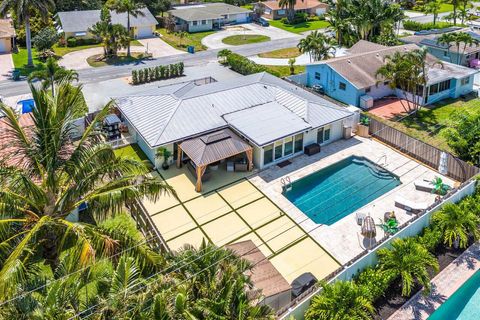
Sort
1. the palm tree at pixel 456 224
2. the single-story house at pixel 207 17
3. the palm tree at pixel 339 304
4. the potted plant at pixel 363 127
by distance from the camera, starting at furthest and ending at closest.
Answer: the single-story house at pixel 207 17 → the potted plant at pixel 363 127 → the palm tree at pixel 456 224 → the palm tree at pixel 339 304

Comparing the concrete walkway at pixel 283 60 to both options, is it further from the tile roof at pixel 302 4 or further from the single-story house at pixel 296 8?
the tile roof at pixel 302 4

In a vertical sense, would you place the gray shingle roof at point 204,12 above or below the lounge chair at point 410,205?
above

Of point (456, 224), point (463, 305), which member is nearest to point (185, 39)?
point (456, 224)

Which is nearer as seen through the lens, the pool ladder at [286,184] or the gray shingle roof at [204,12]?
the pool ladder at [286,184]

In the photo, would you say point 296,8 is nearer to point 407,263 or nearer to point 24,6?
point 24,6

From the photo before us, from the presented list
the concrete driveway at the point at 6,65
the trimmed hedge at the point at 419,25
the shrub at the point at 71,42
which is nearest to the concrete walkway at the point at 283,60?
the trimmed hedge at the point at 419,25

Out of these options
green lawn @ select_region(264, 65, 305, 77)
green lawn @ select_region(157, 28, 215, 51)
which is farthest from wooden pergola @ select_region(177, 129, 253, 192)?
green lawn @ select_region(157, 28, 215, 51)

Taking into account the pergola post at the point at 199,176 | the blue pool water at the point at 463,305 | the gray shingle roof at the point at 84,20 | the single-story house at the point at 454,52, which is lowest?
the blue pool water at the point at 463,305

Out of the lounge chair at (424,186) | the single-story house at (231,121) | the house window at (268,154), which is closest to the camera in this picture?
the lounge chair at (424,186)
